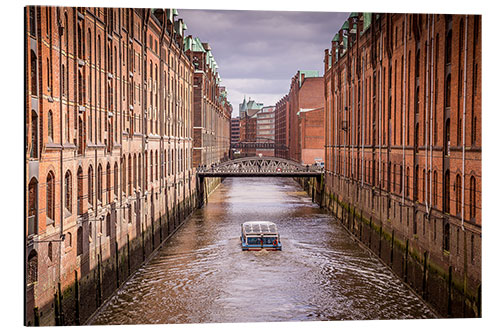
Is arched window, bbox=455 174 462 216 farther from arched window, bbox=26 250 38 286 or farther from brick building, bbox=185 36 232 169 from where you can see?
brick building, bbox=185 36 232 169

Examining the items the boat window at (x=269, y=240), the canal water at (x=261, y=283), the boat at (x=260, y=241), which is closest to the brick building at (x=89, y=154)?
the canal water at (x=261, y=283)

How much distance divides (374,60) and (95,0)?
55.5 ft

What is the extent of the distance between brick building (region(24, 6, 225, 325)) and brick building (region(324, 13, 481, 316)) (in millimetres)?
10533

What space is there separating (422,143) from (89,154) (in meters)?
11.6

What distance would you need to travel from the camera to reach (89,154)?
18.8 meters

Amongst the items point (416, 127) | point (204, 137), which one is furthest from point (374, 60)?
point (204, 137)

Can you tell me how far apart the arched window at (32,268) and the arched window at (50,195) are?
136 cm

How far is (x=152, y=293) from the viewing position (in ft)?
70.2

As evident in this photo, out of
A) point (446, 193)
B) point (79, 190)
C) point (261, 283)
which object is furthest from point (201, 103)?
point (446, 193)

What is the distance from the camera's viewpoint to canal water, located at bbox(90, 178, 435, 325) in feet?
62.7

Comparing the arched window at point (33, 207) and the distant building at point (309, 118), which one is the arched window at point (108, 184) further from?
→ the distant building at point (309, 118)

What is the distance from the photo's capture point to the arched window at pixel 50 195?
1482 cm

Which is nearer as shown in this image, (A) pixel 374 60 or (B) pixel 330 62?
(A) pixel 374 60

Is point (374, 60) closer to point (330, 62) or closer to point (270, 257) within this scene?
point (270, 257)
